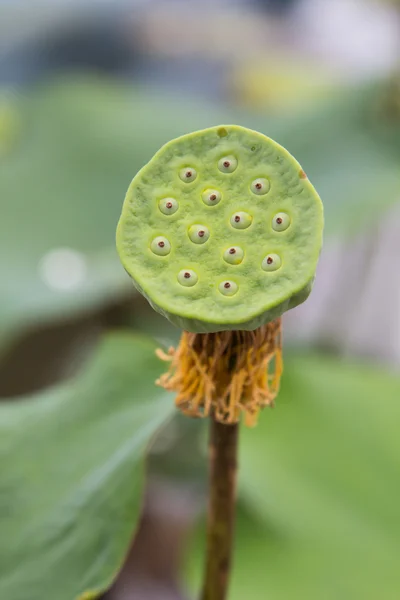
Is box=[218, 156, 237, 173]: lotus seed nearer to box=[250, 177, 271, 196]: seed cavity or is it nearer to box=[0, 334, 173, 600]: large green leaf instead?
box=[250, 177, 271, 196]: seed cavity

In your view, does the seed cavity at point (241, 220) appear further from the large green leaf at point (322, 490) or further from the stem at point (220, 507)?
the large green leaf at point (322, 490)

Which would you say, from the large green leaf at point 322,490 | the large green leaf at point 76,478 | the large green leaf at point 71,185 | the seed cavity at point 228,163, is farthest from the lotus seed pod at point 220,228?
the large green leaf at point 71,185

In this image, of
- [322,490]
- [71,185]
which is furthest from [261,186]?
[71,185]

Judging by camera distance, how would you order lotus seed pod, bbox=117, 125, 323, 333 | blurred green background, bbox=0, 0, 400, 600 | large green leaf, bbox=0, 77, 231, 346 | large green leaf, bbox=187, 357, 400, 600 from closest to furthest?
lotus seed pod, bbox=117, 125, 323, 333 < blurred green background, bbox=0, 0, 400, 600 < large green leaf, bbox=187, 357, 400, 600 < large green leaf, bbox=0, 77, 231, 346

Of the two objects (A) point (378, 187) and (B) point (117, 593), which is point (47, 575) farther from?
(A) point (378, 187)

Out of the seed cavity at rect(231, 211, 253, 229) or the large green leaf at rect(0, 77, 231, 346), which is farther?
the large green leaf at rect(0, 77, 231, 346)

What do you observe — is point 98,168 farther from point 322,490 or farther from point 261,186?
point 261,186

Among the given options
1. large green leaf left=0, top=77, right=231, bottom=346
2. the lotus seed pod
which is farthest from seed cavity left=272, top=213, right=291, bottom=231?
large green leaf left=0, top=77, right=231, bottom=346
